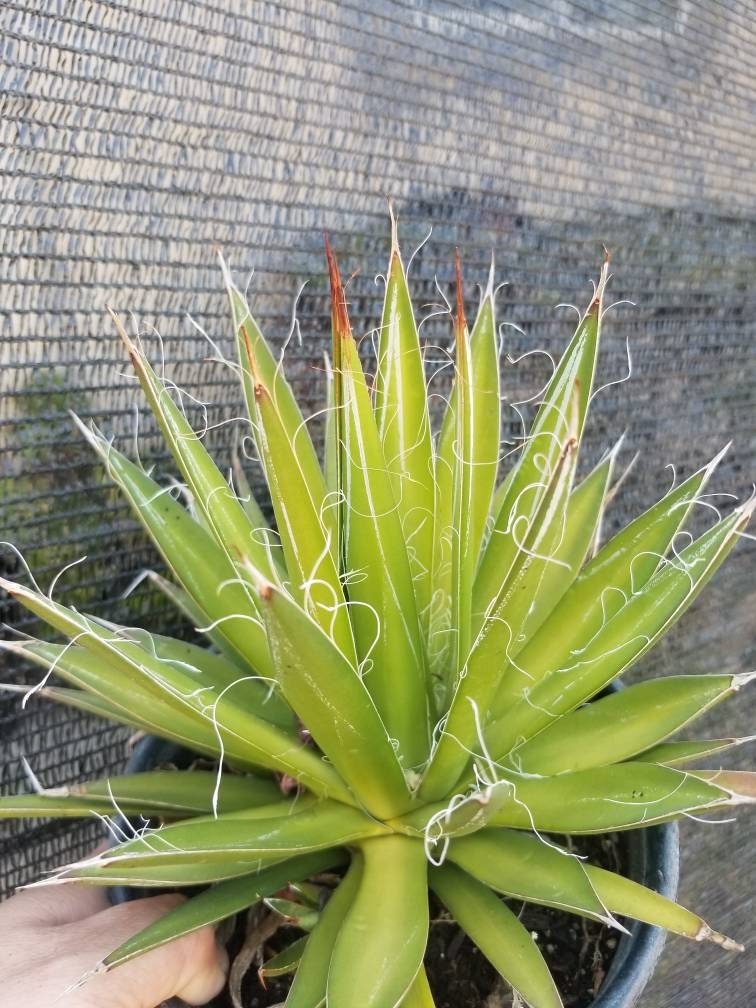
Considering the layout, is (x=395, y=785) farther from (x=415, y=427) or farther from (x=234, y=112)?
(x=234, y=112)

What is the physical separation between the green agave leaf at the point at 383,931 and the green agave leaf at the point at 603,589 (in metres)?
0.11

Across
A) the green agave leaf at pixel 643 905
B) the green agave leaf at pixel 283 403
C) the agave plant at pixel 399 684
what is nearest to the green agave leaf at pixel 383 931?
the agave plant at pixel 399 684

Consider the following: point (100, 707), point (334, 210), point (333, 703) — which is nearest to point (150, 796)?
point (100, 707)

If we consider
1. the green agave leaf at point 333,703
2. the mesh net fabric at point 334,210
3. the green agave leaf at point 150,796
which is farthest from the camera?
the mesh net fabric at point 334,210

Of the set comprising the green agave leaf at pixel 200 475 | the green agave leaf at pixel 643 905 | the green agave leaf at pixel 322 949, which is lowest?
the green agave leaf at pixel 322 949

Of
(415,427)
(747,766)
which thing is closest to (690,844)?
(747,766)

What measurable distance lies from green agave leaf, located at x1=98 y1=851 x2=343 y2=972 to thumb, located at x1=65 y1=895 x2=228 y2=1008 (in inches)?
0.8

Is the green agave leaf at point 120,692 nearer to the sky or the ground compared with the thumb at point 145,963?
nearer to the sky

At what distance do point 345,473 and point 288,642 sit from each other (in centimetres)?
14

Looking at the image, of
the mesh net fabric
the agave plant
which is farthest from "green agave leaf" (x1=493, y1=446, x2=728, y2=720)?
the mesh net fabric

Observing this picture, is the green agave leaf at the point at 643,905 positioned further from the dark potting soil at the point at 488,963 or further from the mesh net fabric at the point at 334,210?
the mesh net fabric at the point at 334,210

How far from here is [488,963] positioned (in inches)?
23.1

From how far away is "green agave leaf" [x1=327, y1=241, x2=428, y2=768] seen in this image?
49 centimetres

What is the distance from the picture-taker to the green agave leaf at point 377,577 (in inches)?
19.2
